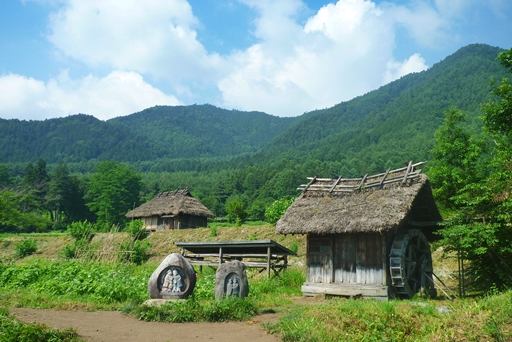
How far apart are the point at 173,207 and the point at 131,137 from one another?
4716 inches

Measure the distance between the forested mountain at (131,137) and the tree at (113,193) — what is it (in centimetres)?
7274

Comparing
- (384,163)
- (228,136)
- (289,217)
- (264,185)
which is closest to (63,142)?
(228,136)

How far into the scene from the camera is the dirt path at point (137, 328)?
8.24 metres

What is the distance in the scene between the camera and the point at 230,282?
39.2ft

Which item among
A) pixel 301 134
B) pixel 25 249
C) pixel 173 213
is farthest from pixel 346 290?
pixel 301 134

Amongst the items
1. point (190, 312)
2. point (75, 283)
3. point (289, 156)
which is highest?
point (289, 156)

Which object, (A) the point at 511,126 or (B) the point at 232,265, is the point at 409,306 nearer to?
(B) the point at 232,265

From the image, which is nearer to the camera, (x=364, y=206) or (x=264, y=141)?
(x=364, y=206)

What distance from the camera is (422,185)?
50.8ft

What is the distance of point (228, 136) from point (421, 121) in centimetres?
10898

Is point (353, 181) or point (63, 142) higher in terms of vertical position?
point (63, 142)

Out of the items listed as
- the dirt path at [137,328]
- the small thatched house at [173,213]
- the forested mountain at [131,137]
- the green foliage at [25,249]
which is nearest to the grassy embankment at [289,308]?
the dirt path at [137,328]

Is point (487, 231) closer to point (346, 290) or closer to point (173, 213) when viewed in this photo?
point (346, 290)

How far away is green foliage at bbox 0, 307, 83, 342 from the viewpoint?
6.89 meters
